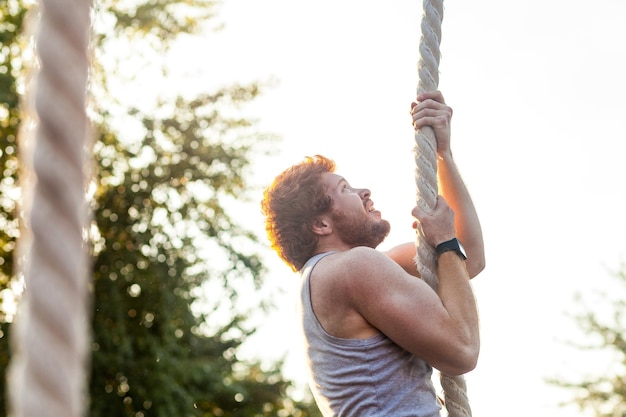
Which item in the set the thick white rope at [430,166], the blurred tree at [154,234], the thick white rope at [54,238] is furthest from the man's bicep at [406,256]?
the blurred tree at [154,234]

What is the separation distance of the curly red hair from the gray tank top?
1.13ft

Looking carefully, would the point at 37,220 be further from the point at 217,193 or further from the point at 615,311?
the point at 615,311

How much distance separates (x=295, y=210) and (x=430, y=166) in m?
0.45

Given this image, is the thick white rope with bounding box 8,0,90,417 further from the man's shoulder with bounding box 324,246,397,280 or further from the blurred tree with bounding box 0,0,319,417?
the blurred tree with bounding box 0,0,319,417

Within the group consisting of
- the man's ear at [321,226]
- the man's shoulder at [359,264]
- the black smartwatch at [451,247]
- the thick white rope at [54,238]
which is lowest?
the thick white rope at [54,238]

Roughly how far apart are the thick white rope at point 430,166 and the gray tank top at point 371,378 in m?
0.05

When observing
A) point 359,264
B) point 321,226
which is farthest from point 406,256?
point 359,264

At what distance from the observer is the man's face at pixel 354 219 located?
2.42m

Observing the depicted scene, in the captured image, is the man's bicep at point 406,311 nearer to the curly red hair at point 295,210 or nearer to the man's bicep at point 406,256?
the curly red hair at point 295,210

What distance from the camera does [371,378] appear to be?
6.61ft

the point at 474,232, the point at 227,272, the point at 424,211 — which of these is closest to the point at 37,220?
the point at 424,211

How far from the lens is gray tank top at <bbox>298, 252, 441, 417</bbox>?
1.99 metres

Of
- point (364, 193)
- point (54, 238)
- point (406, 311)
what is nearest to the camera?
point (54, 238)

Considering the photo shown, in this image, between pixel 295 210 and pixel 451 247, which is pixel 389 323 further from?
pixel 295 210
